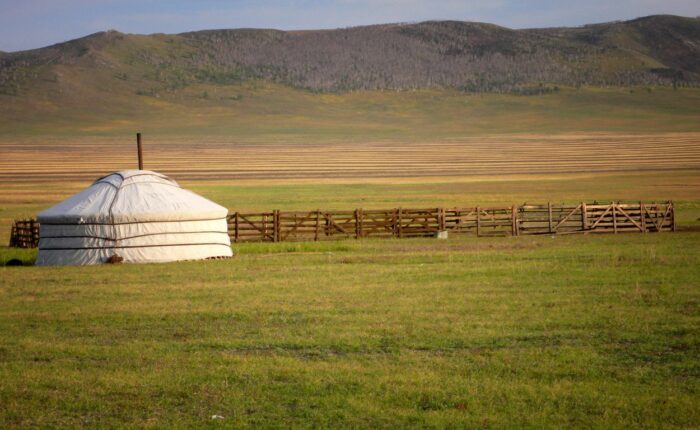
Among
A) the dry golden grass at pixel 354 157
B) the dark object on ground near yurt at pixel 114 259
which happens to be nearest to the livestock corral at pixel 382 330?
the dark object on ground near yurt at pixel 114 259

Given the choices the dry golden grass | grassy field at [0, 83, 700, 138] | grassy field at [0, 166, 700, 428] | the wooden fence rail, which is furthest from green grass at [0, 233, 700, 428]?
grassy field at [0, 83, 700, 138]

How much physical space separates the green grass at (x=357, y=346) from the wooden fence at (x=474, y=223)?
32.4 feet

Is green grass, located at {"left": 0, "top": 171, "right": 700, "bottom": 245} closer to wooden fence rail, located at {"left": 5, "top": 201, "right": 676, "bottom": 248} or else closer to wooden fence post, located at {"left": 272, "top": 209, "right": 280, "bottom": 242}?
wooden fence rail, located at {"left": 5, "top": 201, "right": 676, "bottom": 248}

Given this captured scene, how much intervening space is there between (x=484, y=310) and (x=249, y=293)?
4.67m

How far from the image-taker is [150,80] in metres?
175

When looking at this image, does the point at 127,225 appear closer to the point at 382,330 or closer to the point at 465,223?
the point at 382,330

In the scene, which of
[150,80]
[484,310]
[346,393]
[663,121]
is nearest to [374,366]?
[346,393]

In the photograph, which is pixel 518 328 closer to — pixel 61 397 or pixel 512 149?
pixel 61 397

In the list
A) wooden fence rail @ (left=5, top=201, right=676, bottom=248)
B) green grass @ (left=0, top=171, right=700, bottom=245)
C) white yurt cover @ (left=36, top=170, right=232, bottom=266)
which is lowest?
green grass @ (left=0, top=171, right=700, bottom=245)

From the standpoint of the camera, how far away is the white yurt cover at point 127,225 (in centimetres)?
2442

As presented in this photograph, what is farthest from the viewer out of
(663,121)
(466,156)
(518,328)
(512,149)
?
(663,121)

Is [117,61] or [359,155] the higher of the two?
[117,61]

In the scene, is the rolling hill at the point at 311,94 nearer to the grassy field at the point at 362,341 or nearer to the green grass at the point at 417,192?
the green grass at the point at 417,192

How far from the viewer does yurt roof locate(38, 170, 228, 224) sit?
24.3m
